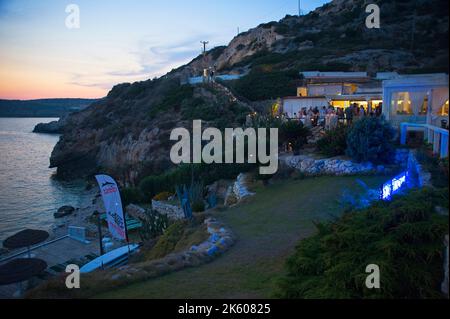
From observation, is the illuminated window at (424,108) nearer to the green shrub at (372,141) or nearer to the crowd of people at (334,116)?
the green shrub at (372,141)

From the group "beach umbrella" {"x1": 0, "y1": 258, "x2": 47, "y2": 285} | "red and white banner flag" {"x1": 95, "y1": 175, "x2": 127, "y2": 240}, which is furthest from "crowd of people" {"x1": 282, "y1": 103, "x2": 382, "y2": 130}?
"beach umbrella" {"x1": 0, "y1": 258, "x2": 47, "y2": 285}

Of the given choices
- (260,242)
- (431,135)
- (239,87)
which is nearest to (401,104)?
(431,135)

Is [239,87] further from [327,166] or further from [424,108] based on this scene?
[327,166]

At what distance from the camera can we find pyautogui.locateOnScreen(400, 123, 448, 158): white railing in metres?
9.60

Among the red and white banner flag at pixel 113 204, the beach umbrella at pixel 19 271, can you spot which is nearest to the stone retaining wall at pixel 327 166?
the red and white banner flag at pixel 113 204

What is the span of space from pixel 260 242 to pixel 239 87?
38.9 meters

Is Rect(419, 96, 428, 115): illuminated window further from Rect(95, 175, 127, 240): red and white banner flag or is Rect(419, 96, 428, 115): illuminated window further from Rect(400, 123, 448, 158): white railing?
Rect(95, 175, 127, 240): red and white banner flag

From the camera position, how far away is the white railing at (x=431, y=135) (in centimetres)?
960

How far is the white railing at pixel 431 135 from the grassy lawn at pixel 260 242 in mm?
2114

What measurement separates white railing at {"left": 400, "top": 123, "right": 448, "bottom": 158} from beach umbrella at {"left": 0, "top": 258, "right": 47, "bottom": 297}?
11.2 metres

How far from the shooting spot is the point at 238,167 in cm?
2031

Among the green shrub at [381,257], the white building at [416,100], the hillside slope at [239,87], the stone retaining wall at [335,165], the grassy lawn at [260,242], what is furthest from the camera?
the hillside slope at [239,87]
